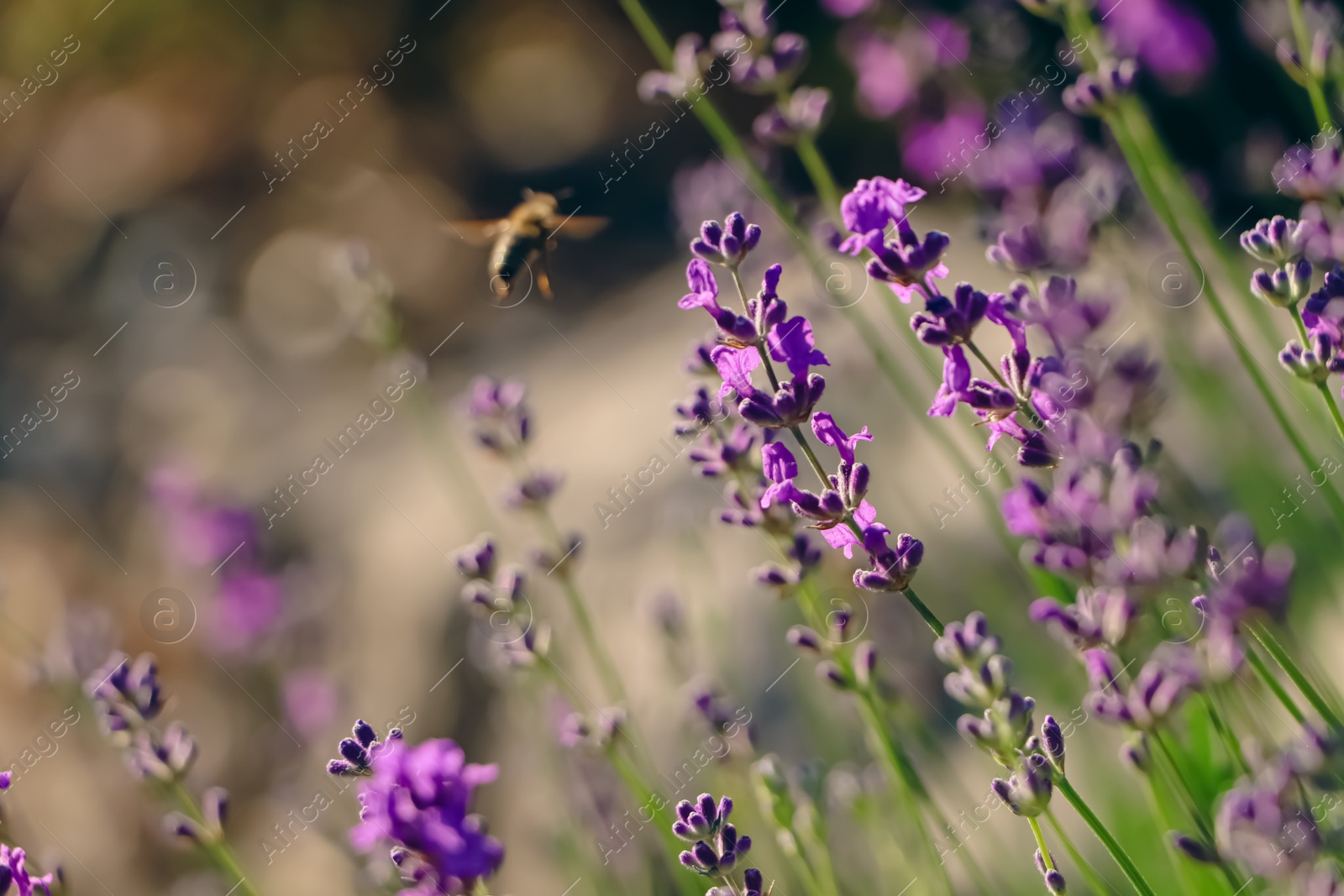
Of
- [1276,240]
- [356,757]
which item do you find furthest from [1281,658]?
[356,757]

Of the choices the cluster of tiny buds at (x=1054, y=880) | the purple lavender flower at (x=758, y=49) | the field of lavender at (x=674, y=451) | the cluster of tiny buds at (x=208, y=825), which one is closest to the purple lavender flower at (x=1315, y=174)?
the field of lavender at (x=674, y=451)

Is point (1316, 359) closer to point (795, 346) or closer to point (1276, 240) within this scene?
Answer: point (1276, 240)

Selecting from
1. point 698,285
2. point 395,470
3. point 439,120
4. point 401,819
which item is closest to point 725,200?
point 698,285

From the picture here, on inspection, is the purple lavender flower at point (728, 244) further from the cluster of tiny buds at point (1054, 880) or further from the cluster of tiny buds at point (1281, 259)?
the cluster of tiny buds at point (1054, 880)

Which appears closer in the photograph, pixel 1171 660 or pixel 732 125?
pixel 1171 660

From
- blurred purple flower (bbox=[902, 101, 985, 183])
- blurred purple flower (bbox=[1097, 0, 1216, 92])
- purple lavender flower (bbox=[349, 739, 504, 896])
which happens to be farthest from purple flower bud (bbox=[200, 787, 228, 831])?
blurred purple flower (bbox=[1097, 0, 1216, 92])

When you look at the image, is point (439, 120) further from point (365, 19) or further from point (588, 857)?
point (588, 857)
